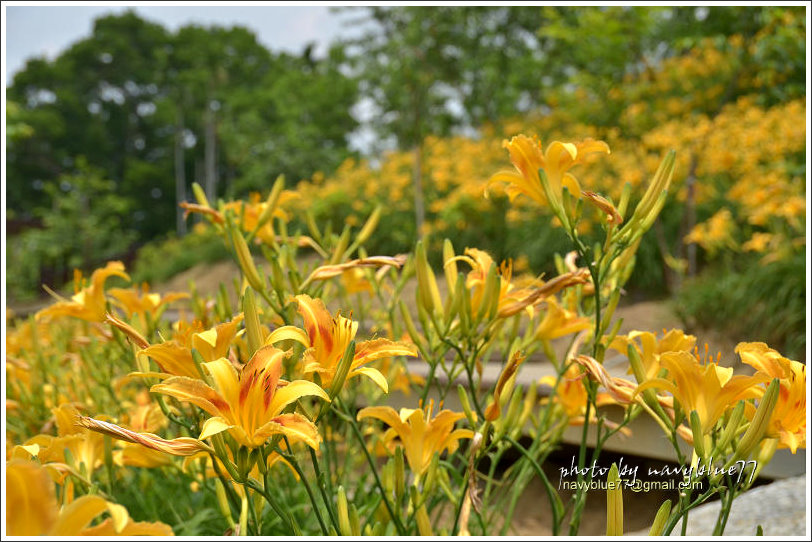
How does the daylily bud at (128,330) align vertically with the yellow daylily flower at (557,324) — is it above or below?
above

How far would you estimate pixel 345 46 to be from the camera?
24.5ft

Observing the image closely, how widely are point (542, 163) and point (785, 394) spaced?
357mm

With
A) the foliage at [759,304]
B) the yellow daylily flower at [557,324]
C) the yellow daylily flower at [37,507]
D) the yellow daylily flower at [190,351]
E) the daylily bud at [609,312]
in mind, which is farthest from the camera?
the foliage at [759,304]

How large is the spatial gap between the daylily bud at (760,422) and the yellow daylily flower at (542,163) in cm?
30

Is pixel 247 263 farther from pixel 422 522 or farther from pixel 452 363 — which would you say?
pixel 452 363

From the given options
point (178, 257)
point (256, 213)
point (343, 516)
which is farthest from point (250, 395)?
point (178, 257)

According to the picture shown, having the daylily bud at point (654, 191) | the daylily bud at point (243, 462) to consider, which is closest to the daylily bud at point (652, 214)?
the daylily bud at point (654, 191)

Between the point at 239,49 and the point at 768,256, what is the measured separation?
16.5 m

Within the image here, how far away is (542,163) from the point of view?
2.57 feet

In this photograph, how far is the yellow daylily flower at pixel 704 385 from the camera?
62 cm

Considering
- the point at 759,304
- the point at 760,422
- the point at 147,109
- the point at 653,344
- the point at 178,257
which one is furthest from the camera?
the point at 147,109

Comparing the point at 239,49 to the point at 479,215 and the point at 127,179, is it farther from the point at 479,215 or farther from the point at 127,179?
the point at 479,215

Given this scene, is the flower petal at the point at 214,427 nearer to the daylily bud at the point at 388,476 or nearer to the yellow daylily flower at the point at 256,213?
the daylily bud at the point at 388,476

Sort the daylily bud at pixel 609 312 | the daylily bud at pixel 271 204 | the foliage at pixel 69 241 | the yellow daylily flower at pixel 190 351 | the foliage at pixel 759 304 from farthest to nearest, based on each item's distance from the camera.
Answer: the foliage at pixel 69 241 < the foliage at pixel 759 304 < the daylily bud at pixel 271 204 < the daylily bud at pixel 609 312 < the yellow daylily flower at pixel 190 351
